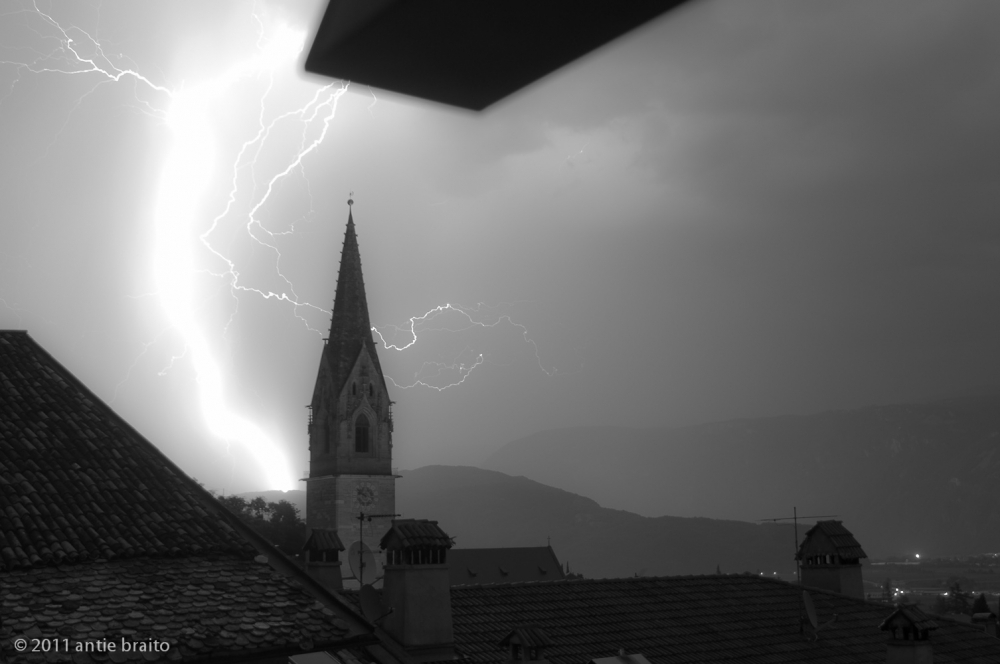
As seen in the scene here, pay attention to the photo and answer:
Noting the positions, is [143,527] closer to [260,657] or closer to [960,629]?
[260,657]

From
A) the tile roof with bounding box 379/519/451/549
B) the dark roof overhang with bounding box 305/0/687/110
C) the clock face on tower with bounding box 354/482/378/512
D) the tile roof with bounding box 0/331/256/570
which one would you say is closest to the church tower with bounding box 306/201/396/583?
the clock face on tower with bounding box 354/482/378/512

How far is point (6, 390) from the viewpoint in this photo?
47.3 ft

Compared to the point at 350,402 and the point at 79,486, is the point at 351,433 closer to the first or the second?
the point at 350,402

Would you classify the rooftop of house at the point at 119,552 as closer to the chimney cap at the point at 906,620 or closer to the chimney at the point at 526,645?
the chimney at the point at 526,645

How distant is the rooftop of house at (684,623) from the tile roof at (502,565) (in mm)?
49567

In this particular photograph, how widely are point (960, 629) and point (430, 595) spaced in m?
14.7

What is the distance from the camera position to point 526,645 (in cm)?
1412

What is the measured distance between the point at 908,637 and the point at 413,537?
9.69 m

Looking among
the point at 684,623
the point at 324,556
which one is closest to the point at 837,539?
the point at 684,623

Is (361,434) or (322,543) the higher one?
(361,434)

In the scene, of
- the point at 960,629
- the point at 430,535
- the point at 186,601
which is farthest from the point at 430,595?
the point at 960,629

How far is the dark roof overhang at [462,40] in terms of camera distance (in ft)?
3.60

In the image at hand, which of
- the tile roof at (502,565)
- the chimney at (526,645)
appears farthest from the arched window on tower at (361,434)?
the chimney at (526,645)

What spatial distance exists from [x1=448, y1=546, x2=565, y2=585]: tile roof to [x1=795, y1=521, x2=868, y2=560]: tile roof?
4705cm
